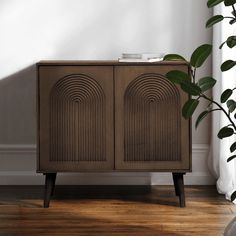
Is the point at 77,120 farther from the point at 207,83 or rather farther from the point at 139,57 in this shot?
the point at 207,83

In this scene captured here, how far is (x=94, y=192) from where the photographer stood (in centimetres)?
368

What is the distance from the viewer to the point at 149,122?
3352mm

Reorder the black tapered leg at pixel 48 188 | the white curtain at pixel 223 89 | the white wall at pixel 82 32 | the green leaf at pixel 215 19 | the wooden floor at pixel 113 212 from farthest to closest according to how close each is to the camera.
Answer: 1. the white wall at pixel 82 32
2. the white curtain at pixel 223 89
3. the black tapered leg at pixel 48 188
4. the wooden floor at pixel 113 212
5. the green leaf at pixel 215 19

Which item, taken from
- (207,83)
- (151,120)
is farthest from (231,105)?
(151,120)

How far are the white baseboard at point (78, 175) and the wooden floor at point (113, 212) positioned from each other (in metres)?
0.06

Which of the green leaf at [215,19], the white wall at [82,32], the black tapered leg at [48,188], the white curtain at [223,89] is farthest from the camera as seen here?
the white wall at [82,32]

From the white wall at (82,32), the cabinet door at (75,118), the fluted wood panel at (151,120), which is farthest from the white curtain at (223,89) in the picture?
the cabinet door at (75,118)

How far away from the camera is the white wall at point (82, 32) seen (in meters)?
3.80

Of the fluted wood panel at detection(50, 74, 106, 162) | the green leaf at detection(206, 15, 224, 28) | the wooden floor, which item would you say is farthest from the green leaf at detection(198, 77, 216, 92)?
the fluted wood panel at detection(50, 74, 106, 162)

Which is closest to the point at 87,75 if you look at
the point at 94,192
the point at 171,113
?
the point at 171,113

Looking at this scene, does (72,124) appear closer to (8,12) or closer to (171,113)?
(171,113)

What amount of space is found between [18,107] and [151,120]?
0.87 meters

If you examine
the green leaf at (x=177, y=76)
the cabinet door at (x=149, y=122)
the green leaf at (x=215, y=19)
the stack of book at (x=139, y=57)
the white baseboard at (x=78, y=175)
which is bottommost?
the white baseboard at (x=78, y=175)

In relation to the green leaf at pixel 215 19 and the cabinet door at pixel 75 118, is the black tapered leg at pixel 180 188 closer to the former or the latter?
the cabinet door at pixel 75 118
